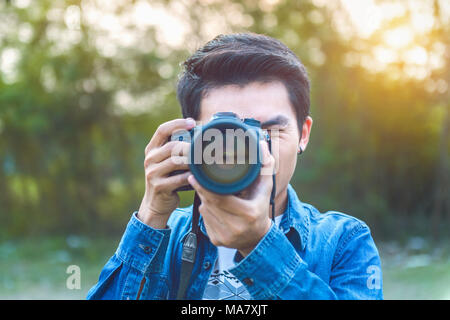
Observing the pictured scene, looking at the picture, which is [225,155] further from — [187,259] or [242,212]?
[187,259]

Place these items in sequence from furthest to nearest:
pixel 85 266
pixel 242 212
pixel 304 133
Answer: pixel 85 266 → pixel 304 133 → pixel 242 212

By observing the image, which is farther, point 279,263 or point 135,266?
point 135,266

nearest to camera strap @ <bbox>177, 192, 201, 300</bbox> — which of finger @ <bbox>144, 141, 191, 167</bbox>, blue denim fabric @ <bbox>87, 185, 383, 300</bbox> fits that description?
blue denim fabric @ <bbox>87, 185, 383, 300</bbox>

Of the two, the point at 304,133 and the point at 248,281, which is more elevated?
the point at 304,133

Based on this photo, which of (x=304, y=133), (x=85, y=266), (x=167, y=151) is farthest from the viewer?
(x=85, y=266)

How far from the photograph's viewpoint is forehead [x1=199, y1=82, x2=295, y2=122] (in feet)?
3.86

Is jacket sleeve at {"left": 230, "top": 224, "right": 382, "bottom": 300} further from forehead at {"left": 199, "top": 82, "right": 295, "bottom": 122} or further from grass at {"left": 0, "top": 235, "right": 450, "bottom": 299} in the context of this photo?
grass at {"left": 0, "top": 235, "right": 450, "bottom": 299}

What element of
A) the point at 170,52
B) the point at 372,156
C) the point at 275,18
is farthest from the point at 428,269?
the point at 170,52

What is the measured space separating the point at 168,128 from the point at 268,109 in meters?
0.27

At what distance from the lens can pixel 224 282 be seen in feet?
3.99

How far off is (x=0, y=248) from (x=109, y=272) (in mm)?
4926

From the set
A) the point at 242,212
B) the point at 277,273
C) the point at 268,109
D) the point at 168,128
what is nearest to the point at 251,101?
the point at 268,109
